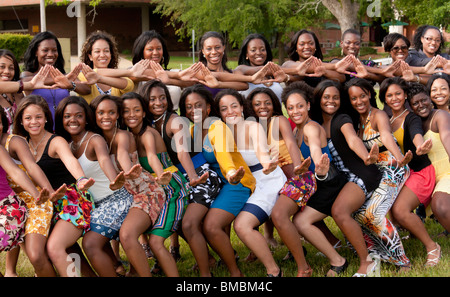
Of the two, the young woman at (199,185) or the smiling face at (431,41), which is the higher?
the smiling face at (431,41)

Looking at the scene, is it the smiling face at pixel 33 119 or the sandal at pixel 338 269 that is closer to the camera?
the smiling face at pixel 33 119

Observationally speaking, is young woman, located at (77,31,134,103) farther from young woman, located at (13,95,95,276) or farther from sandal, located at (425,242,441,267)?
sandal, located at (425,242,441,267)

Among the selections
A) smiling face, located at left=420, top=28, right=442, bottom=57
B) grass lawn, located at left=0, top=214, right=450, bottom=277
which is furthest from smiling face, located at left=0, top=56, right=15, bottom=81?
smiling face, located at left=420, top=28, right=442, bottom=57

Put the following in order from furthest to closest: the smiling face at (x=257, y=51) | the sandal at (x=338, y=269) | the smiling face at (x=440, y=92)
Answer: the smiling face at (x=257, y=51)
the smiling face at (x=440, y=92)
the sandal at (x=338, y=269)

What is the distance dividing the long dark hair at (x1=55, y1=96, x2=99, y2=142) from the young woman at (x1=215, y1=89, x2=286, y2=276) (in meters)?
1.16

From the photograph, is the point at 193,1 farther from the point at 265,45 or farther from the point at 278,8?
the point at 265,45

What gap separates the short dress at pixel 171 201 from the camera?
4848 millimetres

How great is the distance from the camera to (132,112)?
5051mm

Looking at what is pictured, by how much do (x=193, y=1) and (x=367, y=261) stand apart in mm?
A: 26649

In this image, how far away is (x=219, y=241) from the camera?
16.2 feet

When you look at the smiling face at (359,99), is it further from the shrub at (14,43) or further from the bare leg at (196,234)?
the shrub at (14,43)

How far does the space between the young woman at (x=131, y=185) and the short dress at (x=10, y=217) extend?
774 mm

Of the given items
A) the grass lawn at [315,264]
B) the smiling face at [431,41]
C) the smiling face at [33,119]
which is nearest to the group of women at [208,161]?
the smiling face at [33,119]

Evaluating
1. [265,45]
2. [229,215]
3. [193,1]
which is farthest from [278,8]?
[229,215]
